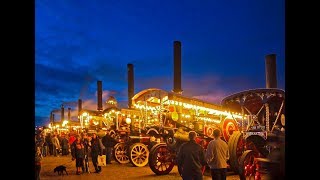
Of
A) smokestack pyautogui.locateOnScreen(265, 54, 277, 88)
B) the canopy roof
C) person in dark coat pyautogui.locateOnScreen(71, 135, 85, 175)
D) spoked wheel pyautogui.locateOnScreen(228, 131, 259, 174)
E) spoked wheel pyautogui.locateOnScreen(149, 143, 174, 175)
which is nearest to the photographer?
the canopy roof


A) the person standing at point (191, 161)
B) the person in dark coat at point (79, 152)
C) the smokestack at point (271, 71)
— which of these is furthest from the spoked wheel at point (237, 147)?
the smokestack at point (271, 71)

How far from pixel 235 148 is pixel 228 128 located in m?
1.47

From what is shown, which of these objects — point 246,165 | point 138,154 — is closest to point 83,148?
point 138,154

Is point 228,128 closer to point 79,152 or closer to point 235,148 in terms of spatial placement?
point 235,148

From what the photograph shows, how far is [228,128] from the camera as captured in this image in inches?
499

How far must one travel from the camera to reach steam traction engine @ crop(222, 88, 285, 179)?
34.6 feet

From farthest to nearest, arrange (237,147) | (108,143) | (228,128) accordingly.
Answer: (108,143)
(228,128)
(237,147)

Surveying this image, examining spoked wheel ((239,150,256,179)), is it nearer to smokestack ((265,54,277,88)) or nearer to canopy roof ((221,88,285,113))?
canopy roof ((221,88,285,113))

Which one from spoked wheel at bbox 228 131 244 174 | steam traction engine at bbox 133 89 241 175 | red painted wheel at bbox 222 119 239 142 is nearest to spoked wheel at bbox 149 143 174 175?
steam traction engine at bbox 133 89 241 175

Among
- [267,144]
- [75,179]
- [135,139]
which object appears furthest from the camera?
[135,139]
